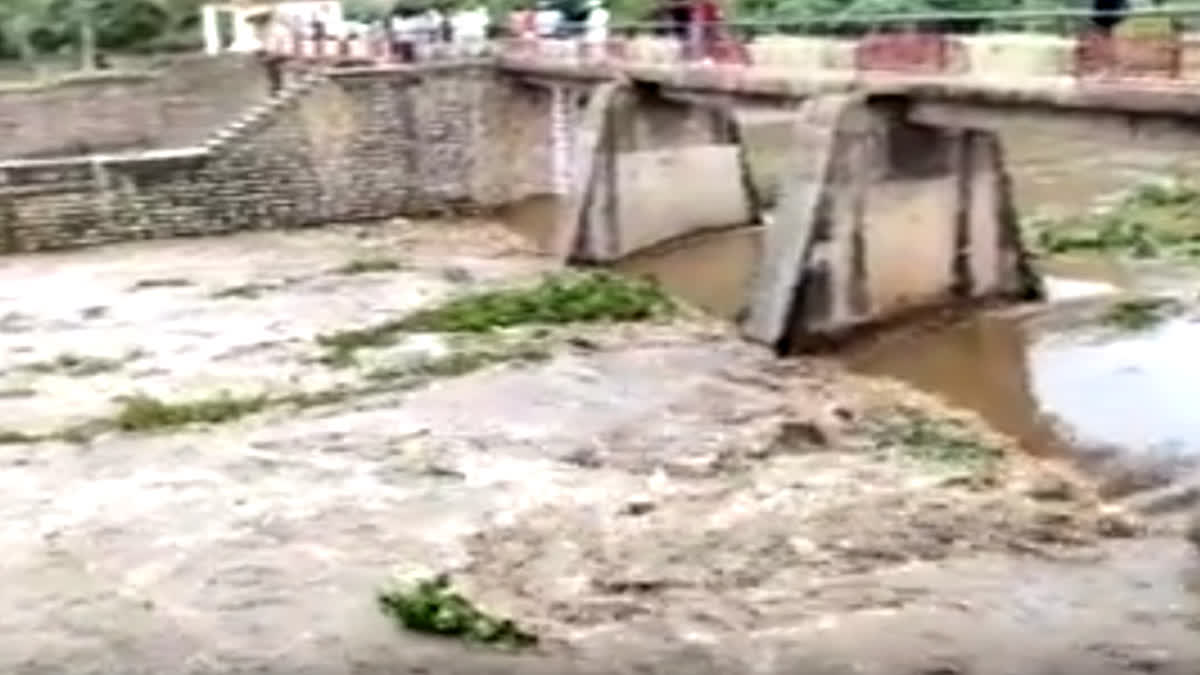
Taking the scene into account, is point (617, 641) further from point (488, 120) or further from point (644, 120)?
point (488, 120)

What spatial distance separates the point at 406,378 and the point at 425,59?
14878mm

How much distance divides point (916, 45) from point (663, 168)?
8.97 meters

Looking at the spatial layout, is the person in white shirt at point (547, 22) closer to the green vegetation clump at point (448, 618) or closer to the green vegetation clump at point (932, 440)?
the green vegetation clump at point (932, 440)

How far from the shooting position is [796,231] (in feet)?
68.9

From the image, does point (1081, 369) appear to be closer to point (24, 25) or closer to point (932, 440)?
point (932, 440)

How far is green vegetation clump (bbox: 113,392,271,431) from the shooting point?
18.1m

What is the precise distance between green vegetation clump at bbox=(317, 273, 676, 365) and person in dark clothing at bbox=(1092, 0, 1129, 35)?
595cm

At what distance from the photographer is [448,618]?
1198 cm

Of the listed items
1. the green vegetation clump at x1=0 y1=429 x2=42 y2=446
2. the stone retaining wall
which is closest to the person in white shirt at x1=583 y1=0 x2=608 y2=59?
the stone retaining wall

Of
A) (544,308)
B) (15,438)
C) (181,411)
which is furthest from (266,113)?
(15,438)

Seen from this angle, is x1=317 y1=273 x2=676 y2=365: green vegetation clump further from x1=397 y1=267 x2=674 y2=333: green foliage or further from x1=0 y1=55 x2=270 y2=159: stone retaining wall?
x1=0 y1=55 x2=270 y2=159: stone retaining wall

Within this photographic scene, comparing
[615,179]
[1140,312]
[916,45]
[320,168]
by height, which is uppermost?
[916,45]

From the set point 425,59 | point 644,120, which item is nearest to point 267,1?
point 425,59

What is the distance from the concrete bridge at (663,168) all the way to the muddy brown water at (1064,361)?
557 millimetres
